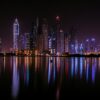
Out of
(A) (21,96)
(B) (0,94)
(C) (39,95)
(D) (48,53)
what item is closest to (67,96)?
(C) (39,95)

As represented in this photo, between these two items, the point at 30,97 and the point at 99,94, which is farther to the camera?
the point at 99,94

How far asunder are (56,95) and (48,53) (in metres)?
184

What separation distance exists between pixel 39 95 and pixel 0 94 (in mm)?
2241

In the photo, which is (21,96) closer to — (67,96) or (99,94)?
(67,96)

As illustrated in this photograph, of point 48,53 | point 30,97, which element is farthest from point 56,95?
point 48,53

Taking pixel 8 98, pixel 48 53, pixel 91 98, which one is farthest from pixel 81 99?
pixel 48 53

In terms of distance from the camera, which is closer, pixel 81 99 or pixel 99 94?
pixel 81 99

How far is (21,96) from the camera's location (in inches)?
565

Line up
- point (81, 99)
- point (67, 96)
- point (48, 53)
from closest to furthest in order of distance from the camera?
point (81, 99) < point (67, 96) < point (48, 53)

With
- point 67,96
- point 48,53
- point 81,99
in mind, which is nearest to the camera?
point 81,99

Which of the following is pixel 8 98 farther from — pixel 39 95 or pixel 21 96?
pixel 39 95

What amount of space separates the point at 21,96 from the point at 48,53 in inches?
7260

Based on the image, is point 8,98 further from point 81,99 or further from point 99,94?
point 99,94

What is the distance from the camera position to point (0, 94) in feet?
48.6
